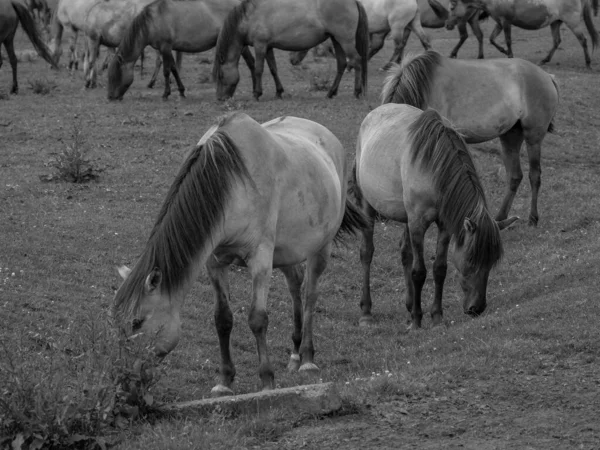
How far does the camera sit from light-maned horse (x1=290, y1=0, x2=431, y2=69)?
24641 millimetres

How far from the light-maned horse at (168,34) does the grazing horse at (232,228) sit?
455 inches

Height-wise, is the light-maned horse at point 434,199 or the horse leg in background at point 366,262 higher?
the light-maned horse at point 434,199

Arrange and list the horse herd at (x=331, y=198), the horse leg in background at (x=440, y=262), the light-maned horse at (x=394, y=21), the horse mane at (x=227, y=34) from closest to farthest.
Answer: the horse herd at (x=331, y=198), the horse leg in background at (x=440, y=262), the horse mane at (x=227, y=34), the light-maned horse at (x=394, y=21)

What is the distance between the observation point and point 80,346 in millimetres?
6023

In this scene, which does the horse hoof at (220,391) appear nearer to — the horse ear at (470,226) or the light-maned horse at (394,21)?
the horse ear at (470,226)

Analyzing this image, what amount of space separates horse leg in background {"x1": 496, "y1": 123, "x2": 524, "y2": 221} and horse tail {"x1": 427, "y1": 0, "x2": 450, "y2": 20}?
14.6m

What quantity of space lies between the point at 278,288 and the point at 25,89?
12294 mm

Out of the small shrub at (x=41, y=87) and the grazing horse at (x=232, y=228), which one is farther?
the small shrub at (x=41, y=87)

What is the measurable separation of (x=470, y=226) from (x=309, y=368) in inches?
74.9

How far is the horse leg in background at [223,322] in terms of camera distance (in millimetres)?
7234

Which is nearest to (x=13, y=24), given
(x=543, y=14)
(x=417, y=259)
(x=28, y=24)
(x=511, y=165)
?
(x=28, y=24)

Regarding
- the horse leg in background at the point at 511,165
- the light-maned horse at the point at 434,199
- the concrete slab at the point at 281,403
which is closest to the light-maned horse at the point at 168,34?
the horse leg in background at the point at 511,165

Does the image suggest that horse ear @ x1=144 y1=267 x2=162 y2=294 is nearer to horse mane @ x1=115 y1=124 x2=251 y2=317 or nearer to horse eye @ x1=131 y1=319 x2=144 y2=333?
horse mane @ x1=115 y1=124 x2=251 y2=317

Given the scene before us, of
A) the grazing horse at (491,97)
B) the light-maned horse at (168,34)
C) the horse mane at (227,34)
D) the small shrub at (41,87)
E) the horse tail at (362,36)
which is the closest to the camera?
the grazing horse at (491,97)
